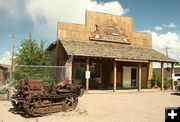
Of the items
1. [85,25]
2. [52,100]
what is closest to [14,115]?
[52,100]

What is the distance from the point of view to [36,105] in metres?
6.31

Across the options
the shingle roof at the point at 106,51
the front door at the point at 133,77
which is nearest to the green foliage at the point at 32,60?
the shingle roof at the point at 106,51

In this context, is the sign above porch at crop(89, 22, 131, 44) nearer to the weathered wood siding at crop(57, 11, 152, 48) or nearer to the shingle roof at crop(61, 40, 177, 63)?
the weathered wood siding at crop(57, 11, 152, 48)

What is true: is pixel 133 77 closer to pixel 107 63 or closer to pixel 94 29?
pixel 107 63

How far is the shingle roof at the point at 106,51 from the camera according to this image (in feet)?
42.9

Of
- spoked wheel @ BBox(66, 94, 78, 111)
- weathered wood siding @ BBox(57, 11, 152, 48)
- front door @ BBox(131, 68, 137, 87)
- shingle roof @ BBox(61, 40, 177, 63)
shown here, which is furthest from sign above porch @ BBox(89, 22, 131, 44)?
spoked wheel @ BBox(66, 94, 78, 111)

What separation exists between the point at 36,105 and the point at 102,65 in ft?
35.2

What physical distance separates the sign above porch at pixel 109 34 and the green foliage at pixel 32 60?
198 inches

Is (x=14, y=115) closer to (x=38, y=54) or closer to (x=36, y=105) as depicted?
(x=36, y=105)

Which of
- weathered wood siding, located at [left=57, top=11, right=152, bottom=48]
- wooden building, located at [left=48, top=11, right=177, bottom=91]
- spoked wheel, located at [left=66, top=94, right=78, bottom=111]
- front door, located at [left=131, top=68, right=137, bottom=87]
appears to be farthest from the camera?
front door, located at [left=131, top=68, right=137, bottom=87]

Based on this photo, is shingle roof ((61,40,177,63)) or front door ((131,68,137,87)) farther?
front door ((131,68,137,87))

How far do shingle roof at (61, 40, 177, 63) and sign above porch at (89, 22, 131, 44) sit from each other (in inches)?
24.8

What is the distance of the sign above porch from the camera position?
16.2m

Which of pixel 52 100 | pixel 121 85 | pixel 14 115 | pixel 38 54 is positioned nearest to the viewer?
pixel 14 115
